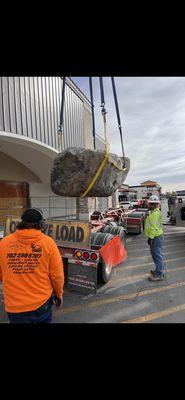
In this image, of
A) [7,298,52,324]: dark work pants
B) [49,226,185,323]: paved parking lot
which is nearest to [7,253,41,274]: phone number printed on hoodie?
[7,298,52,324]: dark work pants

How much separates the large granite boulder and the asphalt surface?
1837 mm

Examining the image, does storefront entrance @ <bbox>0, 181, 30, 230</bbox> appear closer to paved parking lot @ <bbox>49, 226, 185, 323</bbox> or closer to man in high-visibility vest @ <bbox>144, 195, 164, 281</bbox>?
paved parking lot @ <bbox>49, 226, 185, 323</bbox>

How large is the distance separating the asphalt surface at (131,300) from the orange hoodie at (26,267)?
5.91 ft

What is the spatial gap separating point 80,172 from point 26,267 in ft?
6.80

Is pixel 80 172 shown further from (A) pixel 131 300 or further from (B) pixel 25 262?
(A) pixel 131 300

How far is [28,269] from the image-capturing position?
2246mm

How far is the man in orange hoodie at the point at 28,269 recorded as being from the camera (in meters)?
2.25

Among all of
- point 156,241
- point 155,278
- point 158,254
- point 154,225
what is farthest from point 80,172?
point 155,278

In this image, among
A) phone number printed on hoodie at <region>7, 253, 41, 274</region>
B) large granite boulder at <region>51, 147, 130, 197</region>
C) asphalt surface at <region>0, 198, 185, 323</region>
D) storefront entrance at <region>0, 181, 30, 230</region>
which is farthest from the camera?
storefront entrance at <region>0, 181, 30, 230</region>

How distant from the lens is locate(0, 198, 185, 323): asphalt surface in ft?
12.7
